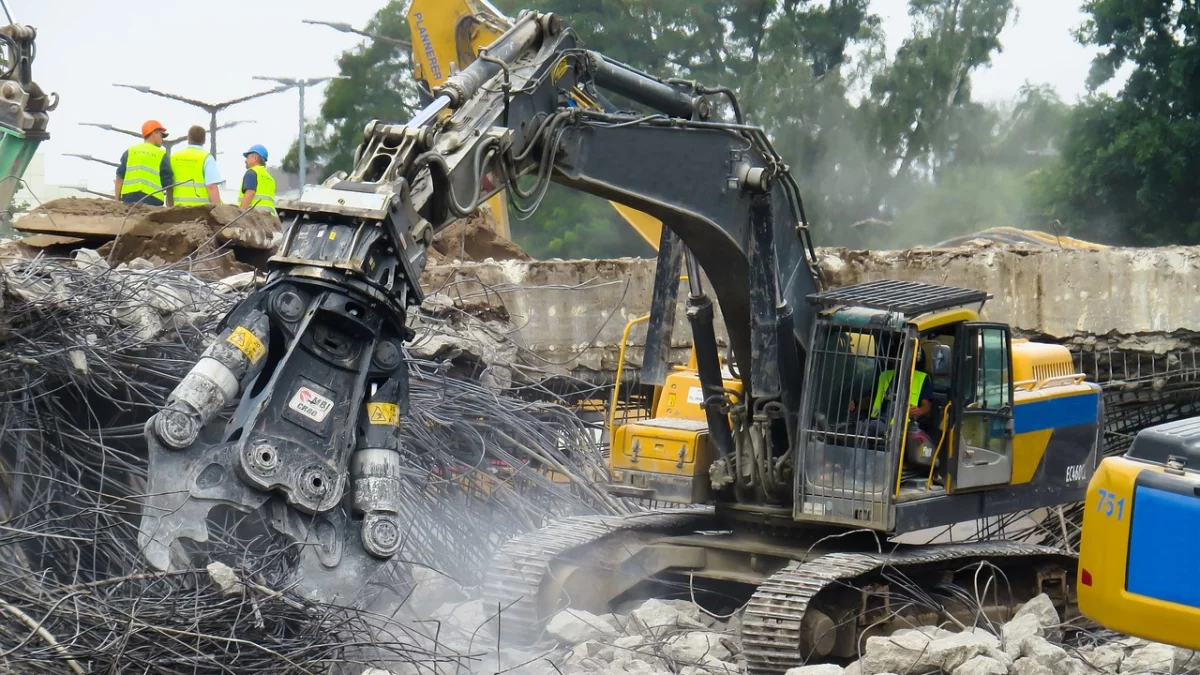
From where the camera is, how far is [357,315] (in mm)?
5141

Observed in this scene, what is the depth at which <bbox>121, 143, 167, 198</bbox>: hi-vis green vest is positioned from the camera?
11.8 metres

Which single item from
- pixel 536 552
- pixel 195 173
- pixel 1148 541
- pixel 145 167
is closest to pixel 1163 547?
pixel 1148 541

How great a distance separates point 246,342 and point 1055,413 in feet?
16.3

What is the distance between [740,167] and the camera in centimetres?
702

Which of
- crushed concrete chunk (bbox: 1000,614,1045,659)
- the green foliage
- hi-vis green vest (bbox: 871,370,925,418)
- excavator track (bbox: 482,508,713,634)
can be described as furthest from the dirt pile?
the green foliage

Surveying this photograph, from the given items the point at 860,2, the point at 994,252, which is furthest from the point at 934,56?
the point at 994,252

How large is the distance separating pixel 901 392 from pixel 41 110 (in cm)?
453

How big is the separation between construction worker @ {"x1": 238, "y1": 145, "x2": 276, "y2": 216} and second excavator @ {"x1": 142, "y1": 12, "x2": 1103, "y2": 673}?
5.08 meters

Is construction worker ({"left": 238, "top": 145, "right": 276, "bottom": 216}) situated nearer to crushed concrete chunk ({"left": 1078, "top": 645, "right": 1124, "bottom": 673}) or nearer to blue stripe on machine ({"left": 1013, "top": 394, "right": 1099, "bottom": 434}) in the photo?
blue stripe on machine ({"left": 1013, "top": 394, "right": 1099, "bottom": 434})

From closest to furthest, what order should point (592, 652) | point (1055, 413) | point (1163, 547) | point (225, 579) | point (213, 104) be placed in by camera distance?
point (1163, 547), point (225, 579), point (592, 652), point (1055, 413), point (213, 104)

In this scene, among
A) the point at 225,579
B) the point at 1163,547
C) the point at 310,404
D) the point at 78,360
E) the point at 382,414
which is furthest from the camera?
the point at 78,360

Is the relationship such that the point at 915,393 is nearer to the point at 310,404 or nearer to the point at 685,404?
the point at 685,404

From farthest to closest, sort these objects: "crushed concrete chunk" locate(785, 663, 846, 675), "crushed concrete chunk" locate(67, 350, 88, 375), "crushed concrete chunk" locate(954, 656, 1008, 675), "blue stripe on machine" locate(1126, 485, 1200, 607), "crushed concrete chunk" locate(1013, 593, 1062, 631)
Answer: "crushed concrete chunk" locate(1013, 593, 1062, 631) < "crushed concrete chunk" locate(67, 350, 88, 375) < "crushed concrete chunk" locate(785, 663, 846, 675) < "crushed concrete chunk" locate(954, 656, 1008, 675) < "blue stripe on machine" locate(1126, 485, 1200, 607)

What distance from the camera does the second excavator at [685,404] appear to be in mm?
5027
